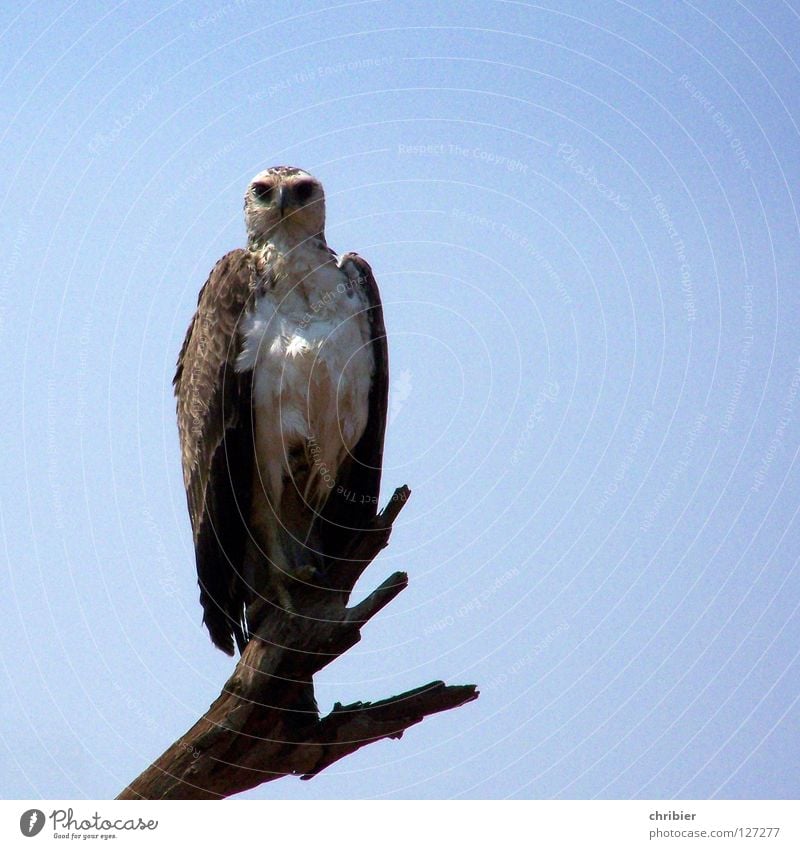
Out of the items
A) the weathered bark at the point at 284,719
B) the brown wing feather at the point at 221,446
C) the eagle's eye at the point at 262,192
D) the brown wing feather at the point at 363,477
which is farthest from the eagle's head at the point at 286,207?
the weathered bark at the point at 284,719

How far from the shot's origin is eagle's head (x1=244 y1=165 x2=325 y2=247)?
10.6 m

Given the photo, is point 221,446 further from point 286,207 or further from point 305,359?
point 286,207

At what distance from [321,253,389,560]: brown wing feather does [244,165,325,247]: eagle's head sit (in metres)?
0.73

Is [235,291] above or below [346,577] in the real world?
above

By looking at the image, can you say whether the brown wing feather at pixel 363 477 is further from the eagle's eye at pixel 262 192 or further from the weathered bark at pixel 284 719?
the weathered bark at pixel 284 719

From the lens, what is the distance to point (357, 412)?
10.7m

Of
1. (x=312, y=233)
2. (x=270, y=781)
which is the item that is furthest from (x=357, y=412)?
(x=270, y=781)

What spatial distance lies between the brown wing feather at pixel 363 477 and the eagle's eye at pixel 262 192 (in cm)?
112

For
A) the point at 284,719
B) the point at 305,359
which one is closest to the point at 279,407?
the point at 305,359

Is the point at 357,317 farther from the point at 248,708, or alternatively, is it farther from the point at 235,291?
the point at 248,708

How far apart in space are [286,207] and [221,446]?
76.2 inches

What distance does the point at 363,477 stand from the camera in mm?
11062

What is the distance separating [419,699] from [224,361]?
3.11 metres

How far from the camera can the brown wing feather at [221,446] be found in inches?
414
